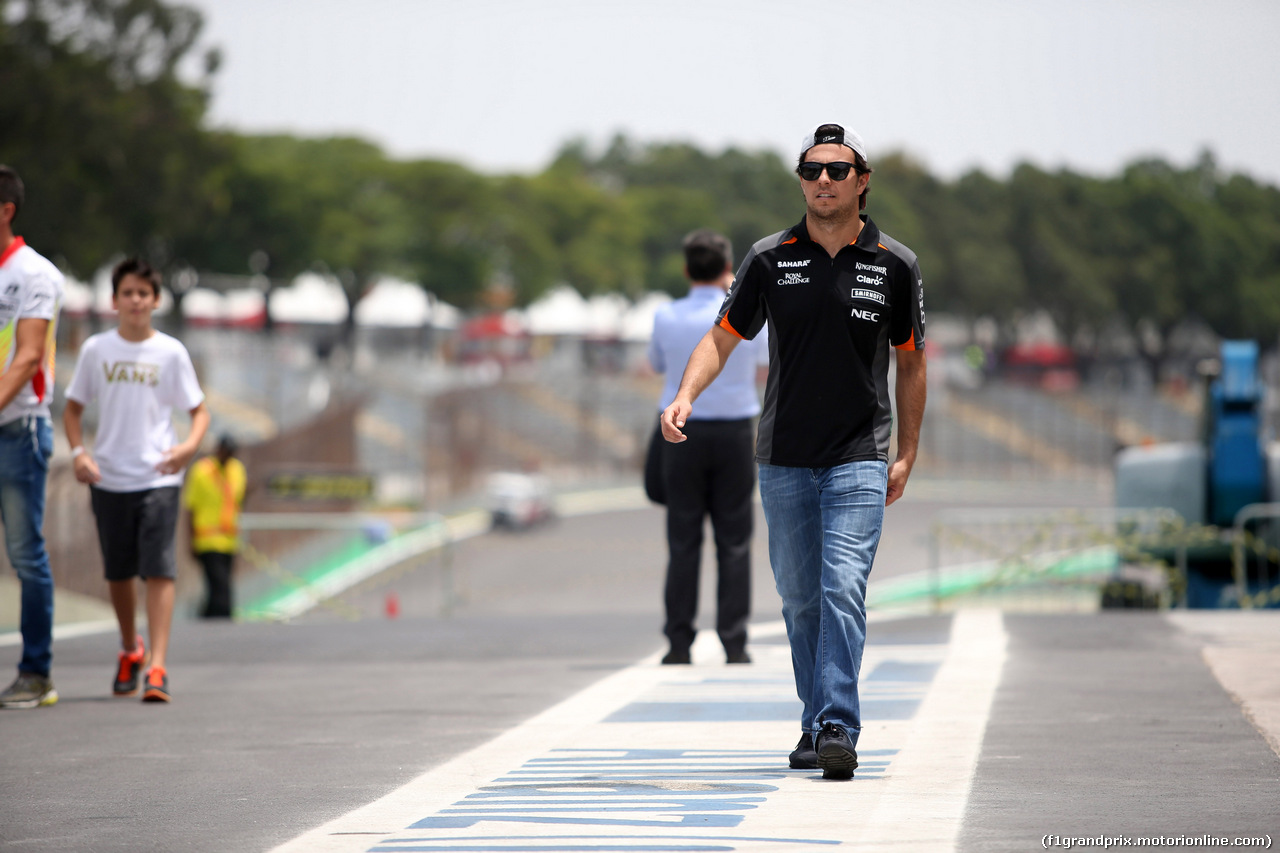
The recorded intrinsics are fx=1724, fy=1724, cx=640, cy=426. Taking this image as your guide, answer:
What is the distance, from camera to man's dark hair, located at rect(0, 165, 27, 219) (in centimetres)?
673

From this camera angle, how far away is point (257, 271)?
6488 centimetres

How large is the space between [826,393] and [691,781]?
1.12 metres

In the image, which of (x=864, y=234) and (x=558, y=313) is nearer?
(x=864, y=234)

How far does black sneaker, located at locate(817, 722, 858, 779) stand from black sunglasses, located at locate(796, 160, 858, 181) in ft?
4.99

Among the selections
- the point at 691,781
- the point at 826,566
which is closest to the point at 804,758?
the point at 691,781

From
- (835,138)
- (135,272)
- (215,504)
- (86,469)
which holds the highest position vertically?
(835,138)

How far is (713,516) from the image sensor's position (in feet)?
25.0

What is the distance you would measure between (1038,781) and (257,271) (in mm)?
62741

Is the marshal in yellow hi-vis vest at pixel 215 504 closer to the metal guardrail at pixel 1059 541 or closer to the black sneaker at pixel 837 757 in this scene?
the metal guardrail at pixel 1059 541

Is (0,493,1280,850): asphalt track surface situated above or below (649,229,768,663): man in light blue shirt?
below

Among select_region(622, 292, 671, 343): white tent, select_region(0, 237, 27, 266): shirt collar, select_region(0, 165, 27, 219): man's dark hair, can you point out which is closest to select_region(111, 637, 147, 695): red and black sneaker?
select_region(0, 237, 27, 266): shirt collar

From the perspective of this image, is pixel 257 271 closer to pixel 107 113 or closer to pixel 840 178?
pixel 107 113

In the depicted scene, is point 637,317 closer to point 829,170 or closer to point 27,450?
point 27,450

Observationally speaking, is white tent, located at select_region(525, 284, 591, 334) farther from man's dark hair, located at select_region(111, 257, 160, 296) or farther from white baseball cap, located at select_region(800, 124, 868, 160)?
white baseball cap, located at select_region(800, 124, 868, 160)
